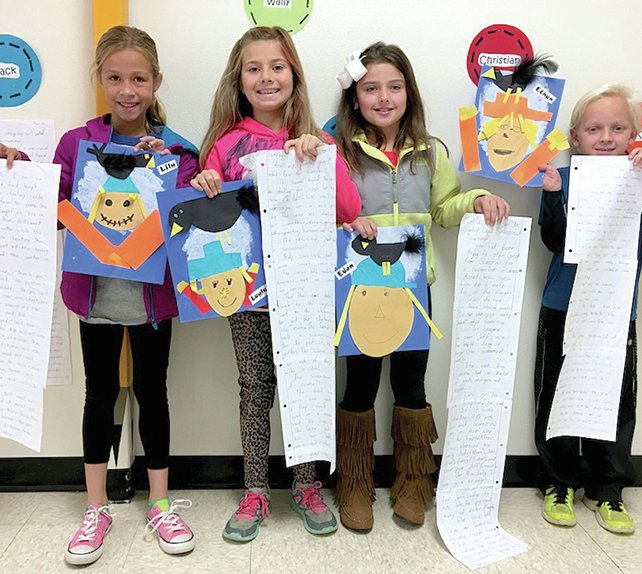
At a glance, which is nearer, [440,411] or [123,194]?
[123,194]

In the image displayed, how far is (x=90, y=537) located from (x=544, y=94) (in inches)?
65.9

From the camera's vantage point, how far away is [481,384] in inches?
68.0

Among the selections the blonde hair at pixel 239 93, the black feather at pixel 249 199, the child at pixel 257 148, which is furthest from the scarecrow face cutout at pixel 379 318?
the blonde hair at pixel 239 93

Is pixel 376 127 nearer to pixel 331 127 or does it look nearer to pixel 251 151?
pixel 331 127

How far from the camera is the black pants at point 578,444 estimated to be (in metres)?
1.88

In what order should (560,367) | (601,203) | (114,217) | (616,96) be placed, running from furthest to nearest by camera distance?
(560,367) → (616,96) → (601,203) → (114,217)

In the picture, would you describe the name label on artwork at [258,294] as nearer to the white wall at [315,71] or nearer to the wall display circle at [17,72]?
the white wall at [315,71]

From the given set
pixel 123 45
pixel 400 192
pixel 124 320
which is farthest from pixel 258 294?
pixel 123 45

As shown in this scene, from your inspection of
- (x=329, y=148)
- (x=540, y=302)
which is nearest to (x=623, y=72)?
(x=540, y=302)

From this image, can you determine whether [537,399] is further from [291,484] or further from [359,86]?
[359,86]

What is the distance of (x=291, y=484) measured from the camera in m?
2.02

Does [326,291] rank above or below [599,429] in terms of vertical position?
above

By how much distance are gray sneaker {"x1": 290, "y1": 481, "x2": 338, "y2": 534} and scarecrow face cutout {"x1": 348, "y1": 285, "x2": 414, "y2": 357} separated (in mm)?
455

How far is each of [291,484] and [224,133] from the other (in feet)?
3.51
